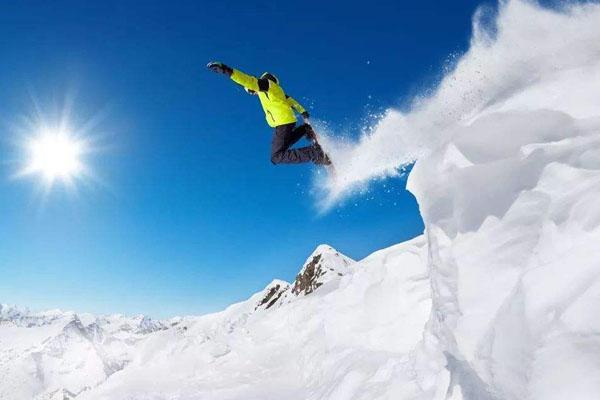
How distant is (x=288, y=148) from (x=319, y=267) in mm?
51003

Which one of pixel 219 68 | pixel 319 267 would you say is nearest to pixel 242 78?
pixel 219 68

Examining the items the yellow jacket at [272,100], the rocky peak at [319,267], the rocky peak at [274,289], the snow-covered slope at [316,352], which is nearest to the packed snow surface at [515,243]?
the snow-covered slope at [316,352]

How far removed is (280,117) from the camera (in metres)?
12.4

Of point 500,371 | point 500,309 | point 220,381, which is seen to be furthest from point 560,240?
point 220,381

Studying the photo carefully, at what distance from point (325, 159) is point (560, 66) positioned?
9068mm

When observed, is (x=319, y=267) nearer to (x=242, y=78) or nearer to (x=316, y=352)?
(x=316, y=352)

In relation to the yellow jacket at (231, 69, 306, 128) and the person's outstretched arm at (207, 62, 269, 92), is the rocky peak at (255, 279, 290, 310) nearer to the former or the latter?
the yellow jacket at (231, 69, 306, 128)

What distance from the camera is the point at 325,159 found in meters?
13.7

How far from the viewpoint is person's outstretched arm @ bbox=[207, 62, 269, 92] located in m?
11.2

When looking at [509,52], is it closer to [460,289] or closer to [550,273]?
[460,289]

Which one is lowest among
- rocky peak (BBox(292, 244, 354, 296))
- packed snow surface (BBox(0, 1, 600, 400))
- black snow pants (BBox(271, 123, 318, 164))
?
packed snow surface (BBox(0, 1, 600, 400))

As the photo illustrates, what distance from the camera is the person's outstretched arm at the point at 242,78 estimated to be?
11.2 metres

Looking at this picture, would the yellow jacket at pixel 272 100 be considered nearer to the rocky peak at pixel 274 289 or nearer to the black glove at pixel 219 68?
the black glove at pixel 219 68

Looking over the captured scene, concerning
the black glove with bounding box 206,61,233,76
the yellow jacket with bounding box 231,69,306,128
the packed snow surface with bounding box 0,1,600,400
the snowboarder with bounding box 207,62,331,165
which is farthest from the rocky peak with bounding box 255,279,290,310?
the packed snow surface with bounding box 0,1,600,400
